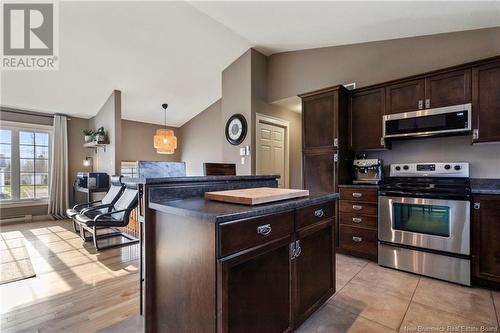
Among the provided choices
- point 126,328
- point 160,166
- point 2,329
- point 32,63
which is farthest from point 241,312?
point 32,63

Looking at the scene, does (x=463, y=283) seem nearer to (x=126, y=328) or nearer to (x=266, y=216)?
(x=266, y=216)

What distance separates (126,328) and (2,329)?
861 mm

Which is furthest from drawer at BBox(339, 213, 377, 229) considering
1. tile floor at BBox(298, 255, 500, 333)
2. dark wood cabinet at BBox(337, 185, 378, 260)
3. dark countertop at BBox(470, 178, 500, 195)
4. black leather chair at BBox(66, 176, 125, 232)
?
black leather chair at BBox(66, 176, 125, 232)

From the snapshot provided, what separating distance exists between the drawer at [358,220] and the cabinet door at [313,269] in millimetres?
1217

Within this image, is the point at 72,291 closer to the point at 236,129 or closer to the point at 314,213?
the point at 314,213

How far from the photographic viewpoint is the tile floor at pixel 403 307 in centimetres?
170

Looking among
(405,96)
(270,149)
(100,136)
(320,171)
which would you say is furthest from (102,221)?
(405,96)

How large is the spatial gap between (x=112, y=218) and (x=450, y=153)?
14.5 ft

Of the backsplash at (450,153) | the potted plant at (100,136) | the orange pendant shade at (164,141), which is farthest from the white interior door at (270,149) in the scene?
the potted plant at (100,136)

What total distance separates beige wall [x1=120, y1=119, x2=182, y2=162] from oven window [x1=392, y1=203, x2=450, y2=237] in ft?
20.7

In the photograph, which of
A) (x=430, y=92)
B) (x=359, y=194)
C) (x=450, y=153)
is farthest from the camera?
(x=359, y=194)

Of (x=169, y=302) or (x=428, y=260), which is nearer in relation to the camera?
(x=169, y=302)

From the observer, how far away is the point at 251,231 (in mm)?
1191

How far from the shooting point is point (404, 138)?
294cm
